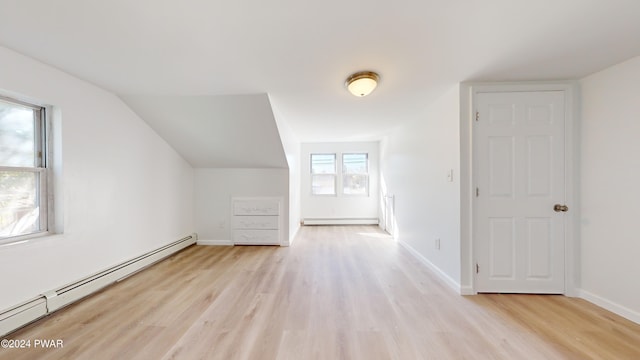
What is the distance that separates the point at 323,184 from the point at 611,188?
4635 millimetres

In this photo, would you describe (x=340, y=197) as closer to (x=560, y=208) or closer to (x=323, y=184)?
(x=323, y=184)

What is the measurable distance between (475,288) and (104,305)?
344 centimetres

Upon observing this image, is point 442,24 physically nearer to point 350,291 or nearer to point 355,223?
point 350,291

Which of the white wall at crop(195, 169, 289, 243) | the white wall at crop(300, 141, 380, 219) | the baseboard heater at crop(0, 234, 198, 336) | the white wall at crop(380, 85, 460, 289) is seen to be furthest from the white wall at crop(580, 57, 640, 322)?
the baseboard heater at crop(0, 234, 198, 336)

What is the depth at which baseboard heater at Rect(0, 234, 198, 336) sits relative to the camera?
1646mm

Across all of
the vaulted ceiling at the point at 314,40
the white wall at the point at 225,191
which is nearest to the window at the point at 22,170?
the vaulted ceiling at the point at 314,40

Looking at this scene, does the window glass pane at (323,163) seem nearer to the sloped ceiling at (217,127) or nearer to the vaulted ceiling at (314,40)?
the sloped ceiling at (217,127)

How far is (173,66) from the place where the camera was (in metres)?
1.97

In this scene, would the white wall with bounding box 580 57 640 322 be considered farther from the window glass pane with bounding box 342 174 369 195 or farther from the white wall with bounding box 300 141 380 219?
the window glass pane with bounding box 342 174 369 195

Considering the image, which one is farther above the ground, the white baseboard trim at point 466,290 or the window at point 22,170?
the window at point 22,170

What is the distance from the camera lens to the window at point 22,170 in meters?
1.80

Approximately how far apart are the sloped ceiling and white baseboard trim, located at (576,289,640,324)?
3635mm

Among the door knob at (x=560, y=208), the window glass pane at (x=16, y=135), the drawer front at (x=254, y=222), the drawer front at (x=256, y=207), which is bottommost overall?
the drawer front at (x=254, y=222)

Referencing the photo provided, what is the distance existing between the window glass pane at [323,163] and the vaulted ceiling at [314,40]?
3473 mm
